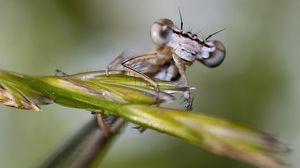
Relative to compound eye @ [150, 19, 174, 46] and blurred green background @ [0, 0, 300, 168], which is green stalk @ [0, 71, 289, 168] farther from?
blurred green background @ [0, 0, 300, 168]

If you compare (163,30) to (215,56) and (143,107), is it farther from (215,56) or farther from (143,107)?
(143,107)

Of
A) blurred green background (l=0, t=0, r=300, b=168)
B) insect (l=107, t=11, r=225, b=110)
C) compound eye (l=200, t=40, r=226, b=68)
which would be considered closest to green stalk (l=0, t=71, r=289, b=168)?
insect (l=107, t=11, r=225, b=110)

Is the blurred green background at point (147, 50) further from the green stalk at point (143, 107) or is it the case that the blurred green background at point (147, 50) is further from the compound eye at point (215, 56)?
the green stalk at point (143, 107)

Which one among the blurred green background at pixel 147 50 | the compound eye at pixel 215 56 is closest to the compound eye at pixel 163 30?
the compound eye at pixel 215 56

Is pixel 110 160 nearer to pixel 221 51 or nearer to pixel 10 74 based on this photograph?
pixel 221 51

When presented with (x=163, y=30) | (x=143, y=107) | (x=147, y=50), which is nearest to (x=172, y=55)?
(x=163, y=30)

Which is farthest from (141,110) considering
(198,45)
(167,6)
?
(167,6)
